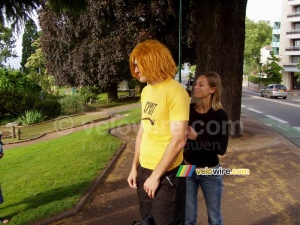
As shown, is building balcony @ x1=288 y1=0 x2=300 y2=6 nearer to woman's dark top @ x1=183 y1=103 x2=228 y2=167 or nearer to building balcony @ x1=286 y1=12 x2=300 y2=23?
building balcony @ x1=286 y1=12 x2=300 y2=23

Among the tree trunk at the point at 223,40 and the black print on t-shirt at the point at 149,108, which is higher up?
the tree trunk at the point at 223,40

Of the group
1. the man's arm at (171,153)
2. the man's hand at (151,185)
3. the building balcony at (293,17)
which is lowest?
the man's hand at (151,185)

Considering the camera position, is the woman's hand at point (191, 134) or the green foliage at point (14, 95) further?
the green foliage at point (14, 95)

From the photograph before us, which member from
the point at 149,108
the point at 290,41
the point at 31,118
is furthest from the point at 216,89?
the point at 290,41

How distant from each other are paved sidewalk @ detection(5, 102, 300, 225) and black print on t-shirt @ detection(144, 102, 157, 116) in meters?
2.21

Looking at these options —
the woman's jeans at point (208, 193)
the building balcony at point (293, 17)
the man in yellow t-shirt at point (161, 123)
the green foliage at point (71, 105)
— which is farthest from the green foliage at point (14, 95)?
the building balcony at point (293, 17)

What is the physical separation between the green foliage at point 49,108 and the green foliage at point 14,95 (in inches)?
29.9

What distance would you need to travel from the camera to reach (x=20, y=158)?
8.48 meters

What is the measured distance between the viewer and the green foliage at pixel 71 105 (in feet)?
65.0

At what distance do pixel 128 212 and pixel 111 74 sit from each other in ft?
59.6

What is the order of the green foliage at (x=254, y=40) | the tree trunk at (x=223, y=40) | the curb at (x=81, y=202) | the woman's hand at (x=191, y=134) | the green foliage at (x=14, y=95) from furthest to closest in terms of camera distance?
1. the green foliage at (x=254, y=40)
2. the green foliage at (x=14, y=95)
3. the tree trunk at (x=223, y=40)
4. the curb at (x=81, y=202)
5. the woman's hand at (x=191, y=134)

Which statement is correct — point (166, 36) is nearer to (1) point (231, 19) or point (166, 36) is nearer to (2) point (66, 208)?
(1) point (231, 19)

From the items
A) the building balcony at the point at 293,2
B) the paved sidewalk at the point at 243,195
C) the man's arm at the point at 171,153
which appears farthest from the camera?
the building balcony at the point at 293,2

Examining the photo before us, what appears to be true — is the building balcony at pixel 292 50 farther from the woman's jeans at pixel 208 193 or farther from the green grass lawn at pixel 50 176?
the woman's jeans at pixel 208 193
